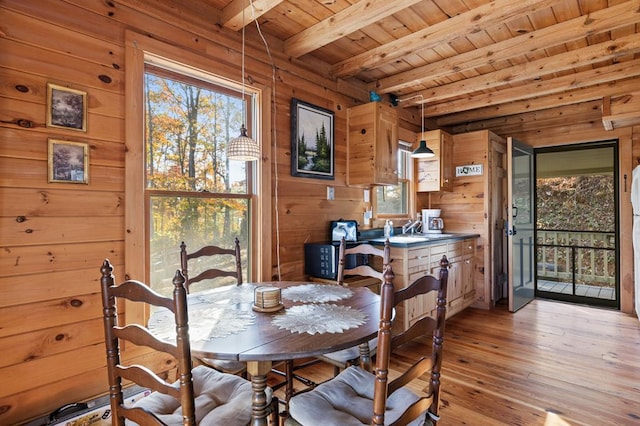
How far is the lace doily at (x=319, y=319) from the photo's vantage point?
1.32 meters

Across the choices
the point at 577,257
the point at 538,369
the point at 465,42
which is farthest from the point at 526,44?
the point at 577,257

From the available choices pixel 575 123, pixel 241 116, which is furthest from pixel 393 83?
pixel 575 123

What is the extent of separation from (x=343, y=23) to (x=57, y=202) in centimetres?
213

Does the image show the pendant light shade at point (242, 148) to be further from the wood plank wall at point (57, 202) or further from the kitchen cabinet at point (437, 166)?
the kitchen cabinet at point (437, 166)

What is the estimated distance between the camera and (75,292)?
1.80 meters

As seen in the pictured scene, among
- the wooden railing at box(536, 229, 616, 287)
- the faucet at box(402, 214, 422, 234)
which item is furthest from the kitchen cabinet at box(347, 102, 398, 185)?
the wooden railing at box(536, 229, 616, 287)

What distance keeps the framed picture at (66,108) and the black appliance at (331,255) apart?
1.81 m

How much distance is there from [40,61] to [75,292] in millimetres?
1192

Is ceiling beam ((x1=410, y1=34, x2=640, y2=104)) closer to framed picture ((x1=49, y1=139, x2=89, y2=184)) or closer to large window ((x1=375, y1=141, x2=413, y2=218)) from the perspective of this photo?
large window ((x1=375, y1=141, x2=413, y2=218))

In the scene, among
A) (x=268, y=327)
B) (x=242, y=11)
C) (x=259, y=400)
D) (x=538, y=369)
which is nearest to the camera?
(x=259, y=400)

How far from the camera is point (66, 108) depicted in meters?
1.77

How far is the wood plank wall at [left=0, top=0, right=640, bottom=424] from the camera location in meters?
1.61

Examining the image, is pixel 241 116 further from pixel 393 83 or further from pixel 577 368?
pixel 577 368

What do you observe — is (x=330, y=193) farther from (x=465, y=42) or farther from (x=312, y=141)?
(x=465, y=42)
